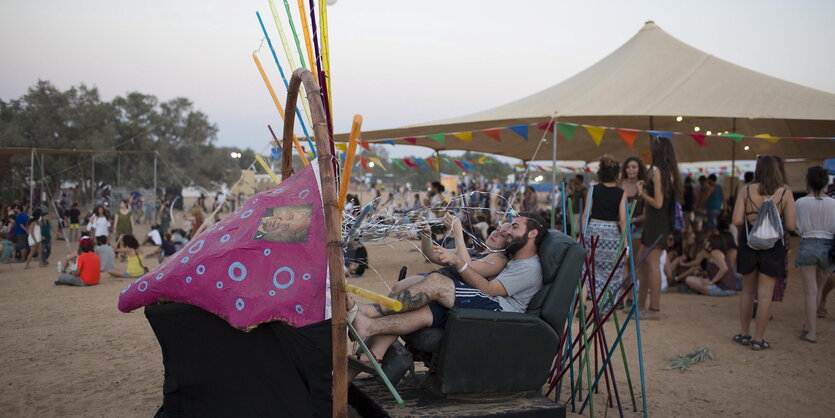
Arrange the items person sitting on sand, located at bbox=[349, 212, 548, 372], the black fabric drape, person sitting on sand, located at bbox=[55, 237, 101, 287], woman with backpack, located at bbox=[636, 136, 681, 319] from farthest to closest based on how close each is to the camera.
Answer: person sitting on sand, located at bbox=[55, 237, 101, 287], woman with backpack, located at bbox=[636, 136, 681, 319], person sitting on sand, located at bbox=[349, 212, 548, 372], the black fabric drape

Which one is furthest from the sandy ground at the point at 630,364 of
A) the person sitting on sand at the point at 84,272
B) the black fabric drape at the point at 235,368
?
the person sitting on sand at the point at 84,272

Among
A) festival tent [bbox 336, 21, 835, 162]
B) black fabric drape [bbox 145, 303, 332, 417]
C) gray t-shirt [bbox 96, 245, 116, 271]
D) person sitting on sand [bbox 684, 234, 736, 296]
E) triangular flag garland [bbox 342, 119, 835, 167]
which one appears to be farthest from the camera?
gray t-shirt [bbox 96, 245, 116, 271]

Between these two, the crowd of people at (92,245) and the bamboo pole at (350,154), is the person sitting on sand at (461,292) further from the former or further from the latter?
the crowd of people at (92,245)

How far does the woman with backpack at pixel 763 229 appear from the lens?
4.47m

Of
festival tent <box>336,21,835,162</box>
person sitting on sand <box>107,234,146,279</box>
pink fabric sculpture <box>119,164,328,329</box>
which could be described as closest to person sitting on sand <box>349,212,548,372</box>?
pink fabric sculpture <box>119,164,328,329</box>

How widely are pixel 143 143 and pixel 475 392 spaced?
3259 centimetres

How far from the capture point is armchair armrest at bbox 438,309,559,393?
2713 millimetres

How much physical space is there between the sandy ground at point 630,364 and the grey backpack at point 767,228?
37.9 inches

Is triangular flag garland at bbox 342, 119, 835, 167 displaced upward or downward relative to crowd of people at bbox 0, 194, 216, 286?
upward

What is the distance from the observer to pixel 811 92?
26.8 ft

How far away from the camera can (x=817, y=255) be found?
4.80m

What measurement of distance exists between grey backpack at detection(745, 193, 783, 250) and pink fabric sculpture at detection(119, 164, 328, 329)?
3.78 metres

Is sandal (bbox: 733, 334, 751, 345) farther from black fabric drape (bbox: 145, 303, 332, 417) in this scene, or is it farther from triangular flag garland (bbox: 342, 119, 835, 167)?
black fabric drape (bbox: 145, 303, 332, 417)

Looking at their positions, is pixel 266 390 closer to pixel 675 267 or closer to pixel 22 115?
pixel 675 267
